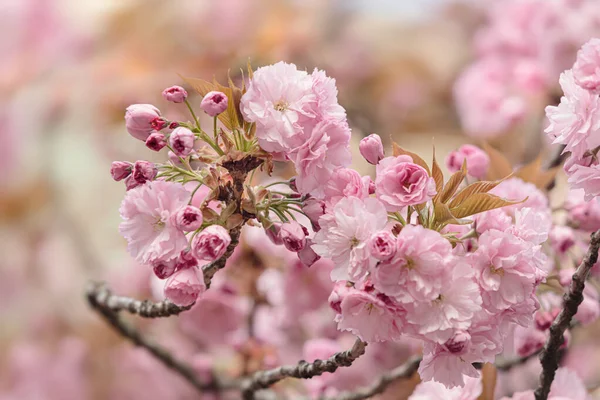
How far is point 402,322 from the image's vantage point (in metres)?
0.41

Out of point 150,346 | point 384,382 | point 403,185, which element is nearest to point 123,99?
point 150,346

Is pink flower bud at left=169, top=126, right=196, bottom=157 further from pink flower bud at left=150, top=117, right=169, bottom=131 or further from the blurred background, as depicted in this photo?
the blurred background

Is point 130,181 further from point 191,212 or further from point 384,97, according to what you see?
point 384,97

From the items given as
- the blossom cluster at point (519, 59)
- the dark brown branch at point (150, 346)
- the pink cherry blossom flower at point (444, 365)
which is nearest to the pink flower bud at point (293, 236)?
the pink cherry blossom flower at point (444, 365)

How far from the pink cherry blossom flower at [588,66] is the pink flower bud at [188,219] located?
0.26 meters

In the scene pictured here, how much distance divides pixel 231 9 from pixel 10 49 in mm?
650

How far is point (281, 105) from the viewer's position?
1.41 ft

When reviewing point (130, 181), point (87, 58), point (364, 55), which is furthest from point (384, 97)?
→ point (130, 181)

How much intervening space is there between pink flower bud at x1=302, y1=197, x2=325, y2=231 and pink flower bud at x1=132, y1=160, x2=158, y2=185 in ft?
0.33

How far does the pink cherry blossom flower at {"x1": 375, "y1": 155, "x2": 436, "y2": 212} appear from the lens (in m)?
0.42

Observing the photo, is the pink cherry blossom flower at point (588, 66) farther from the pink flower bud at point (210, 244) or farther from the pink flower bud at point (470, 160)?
the pink flower bud at point (210, 244)

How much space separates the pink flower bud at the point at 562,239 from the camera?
592mm

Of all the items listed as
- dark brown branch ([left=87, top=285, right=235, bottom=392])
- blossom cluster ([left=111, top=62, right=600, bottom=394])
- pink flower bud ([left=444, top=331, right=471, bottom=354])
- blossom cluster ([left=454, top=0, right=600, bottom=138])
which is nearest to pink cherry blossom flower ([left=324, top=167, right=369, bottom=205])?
blossom cluster ([left=111, top=62, right=600, bottom=394])

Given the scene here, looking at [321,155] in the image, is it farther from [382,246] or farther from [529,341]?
[529,341]
